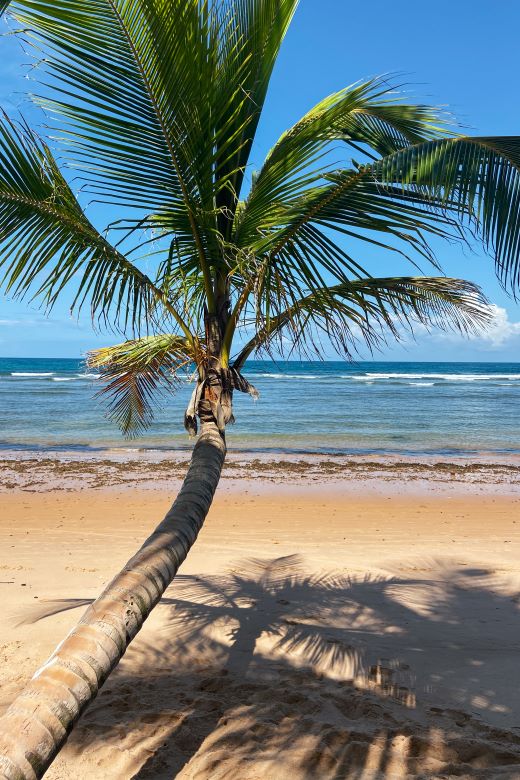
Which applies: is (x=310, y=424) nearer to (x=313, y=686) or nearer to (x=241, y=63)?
(x=313, y=686)

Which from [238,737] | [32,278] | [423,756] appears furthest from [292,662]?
[32,278]

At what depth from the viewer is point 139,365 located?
4.75 m

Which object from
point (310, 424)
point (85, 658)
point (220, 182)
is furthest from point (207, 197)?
point (310, 424)

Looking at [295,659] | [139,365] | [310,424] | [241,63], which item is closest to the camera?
[241,63]

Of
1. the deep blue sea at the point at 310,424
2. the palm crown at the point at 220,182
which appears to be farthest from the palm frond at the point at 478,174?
the deep blue sea at the point at 310,424

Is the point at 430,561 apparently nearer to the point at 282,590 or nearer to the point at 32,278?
the point at 282,590

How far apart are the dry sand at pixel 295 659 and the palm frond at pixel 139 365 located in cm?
172

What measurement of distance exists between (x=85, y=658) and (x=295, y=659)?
2.52 m

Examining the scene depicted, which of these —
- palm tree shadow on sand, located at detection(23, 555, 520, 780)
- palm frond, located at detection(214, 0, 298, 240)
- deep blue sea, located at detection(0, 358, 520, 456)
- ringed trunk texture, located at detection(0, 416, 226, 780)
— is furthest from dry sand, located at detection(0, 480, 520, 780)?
deep blue sea, located at detection(0, 358, 520, 456)

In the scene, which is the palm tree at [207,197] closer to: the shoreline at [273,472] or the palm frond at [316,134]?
the palm frond at [316,134]

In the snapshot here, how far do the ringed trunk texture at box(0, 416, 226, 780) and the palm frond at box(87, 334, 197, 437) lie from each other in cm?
147

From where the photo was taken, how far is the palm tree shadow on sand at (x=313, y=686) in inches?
120

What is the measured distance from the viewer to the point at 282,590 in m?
5.51

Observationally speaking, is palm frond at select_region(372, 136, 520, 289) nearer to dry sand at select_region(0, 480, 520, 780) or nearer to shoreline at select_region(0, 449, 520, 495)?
dry sand at select_region(0, 480, 520, 780)
